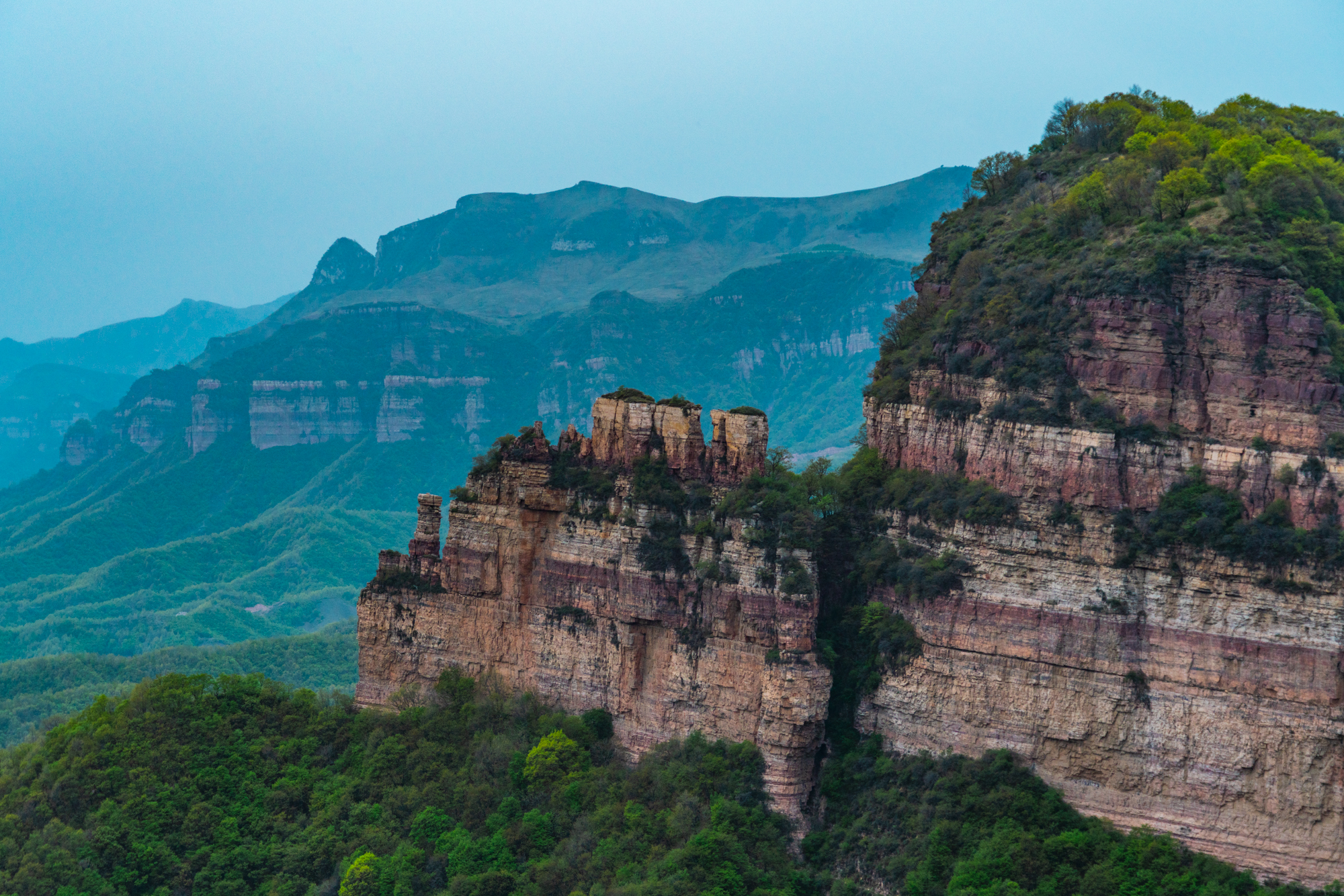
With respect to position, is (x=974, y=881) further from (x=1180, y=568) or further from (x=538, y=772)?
(x=538, y=772)

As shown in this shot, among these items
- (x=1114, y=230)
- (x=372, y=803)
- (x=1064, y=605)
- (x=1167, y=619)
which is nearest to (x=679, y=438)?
(x=1064, y=605)

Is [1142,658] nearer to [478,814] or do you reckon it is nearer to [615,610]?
[615,610]

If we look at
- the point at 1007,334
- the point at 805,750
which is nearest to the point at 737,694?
the point at 805,750

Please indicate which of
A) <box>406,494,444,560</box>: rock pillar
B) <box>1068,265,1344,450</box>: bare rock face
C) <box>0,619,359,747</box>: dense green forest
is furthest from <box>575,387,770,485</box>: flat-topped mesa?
<box>0,619,359,747</box>: dense green forest

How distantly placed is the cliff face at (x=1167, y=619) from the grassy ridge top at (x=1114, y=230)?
1.59m

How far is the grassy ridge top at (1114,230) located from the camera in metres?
56.3

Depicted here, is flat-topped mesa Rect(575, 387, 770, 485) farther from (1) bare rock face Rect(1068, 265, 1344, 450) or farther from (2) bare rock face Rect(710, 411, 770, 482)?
(1) bare rock face Rect(1068, 265, 1344, 450)

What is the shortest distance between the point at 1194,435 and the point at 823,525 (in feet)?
56.5

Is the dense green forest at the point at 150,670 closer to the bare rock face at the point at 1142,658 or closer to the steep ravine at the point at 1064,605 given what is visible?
the steep ravine at the point at 1064,605

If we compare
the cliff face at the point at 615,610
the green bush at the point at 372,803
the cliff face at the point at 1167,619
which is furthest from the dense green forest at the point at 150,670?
the cliff face at the point at 1167,619

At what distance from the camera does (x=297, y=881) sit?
63.9 meters

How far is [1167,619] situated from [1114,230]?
1839cm

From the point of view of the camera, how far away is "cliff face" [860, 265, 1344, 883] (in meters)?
50.2

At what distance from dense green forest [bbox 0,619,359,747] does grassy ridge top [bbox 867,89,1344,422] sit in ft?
241
